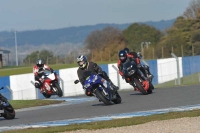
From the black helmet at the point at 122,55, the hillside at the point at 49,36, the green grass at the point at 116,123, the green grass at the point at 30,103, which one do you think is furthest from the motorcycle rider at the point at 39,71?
the hillside at the point at 49,36

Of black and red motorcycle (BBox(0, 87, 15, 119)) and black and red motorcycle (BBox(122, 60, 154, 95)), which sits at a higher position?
black and red motorcycle (BBox(122, 60, 154, 95))

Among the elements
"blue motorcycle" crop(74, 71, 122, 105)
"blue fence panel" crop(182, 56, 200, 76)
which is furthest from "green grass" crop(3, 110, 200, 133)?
"blue fence panel" crop(182, 56, 200, 76)

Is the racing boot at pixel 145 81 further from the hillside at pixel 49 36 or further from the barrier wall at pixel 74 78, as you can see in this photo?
the hillside at pixel 49 36

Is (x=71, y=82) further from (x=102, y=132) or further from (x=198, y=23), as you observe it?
(x=198, y=23)

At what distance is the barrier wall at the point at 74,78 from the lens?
1287 inches

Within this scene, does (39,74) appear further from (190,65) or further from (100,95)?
(100,95)

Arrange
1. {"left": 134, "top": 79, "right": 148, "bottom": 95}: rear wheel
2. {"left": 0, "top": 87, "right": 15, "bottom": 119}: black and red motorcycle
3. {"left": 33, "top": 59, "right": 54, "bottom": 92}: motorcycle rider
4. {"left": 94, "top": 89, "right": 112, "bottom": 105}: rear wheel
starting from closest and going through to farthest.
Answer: {"left": 0, "top": 87, "right": 15, "bottom": 119}: black and red motorcycle, {"left": 94, "top": 89, "right": 112, "bottom": 105}: rear wheel, {"left": 134, "top": 79, "right": 148, "bottom": 95}: rear wheel, {"left": 33, "top": 59, "right": 54, "bottom": 92}: motorcycle rider

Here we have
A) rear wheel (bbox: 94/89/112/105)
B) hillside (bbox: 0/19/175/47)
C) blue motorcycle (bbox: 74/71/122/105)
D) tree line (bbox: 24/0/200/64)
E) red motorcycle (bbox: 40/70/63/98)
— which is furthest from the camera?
hillside (bbox: 0/19/175/47)

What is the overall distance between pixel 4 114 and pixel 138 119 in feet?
15.6

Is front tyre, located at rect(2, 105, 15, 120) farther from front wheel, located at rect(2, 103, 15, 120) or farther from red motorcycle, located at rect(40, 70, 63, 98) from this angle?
red motorcycle, located at rect(40, 70, 63, 98)

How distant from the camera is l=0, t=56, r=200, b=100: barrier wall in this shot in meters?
32.7

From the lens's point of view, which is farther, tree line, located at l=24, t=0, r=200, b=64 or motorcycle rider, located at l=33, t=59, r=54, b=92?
tree line, located at l=24, t=0, r=200, b=64

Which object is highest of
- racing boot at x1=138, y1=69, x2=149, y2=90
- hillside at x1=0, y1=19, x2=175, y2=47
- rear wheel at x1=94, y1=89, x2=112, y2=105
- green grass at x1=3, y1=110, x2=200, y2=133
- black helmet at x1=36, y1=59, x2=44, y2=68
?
hillside at x1=0, y1=19, x2=175, y2=47

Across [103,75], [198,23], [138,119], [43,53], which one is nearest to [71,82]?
[103,75]
